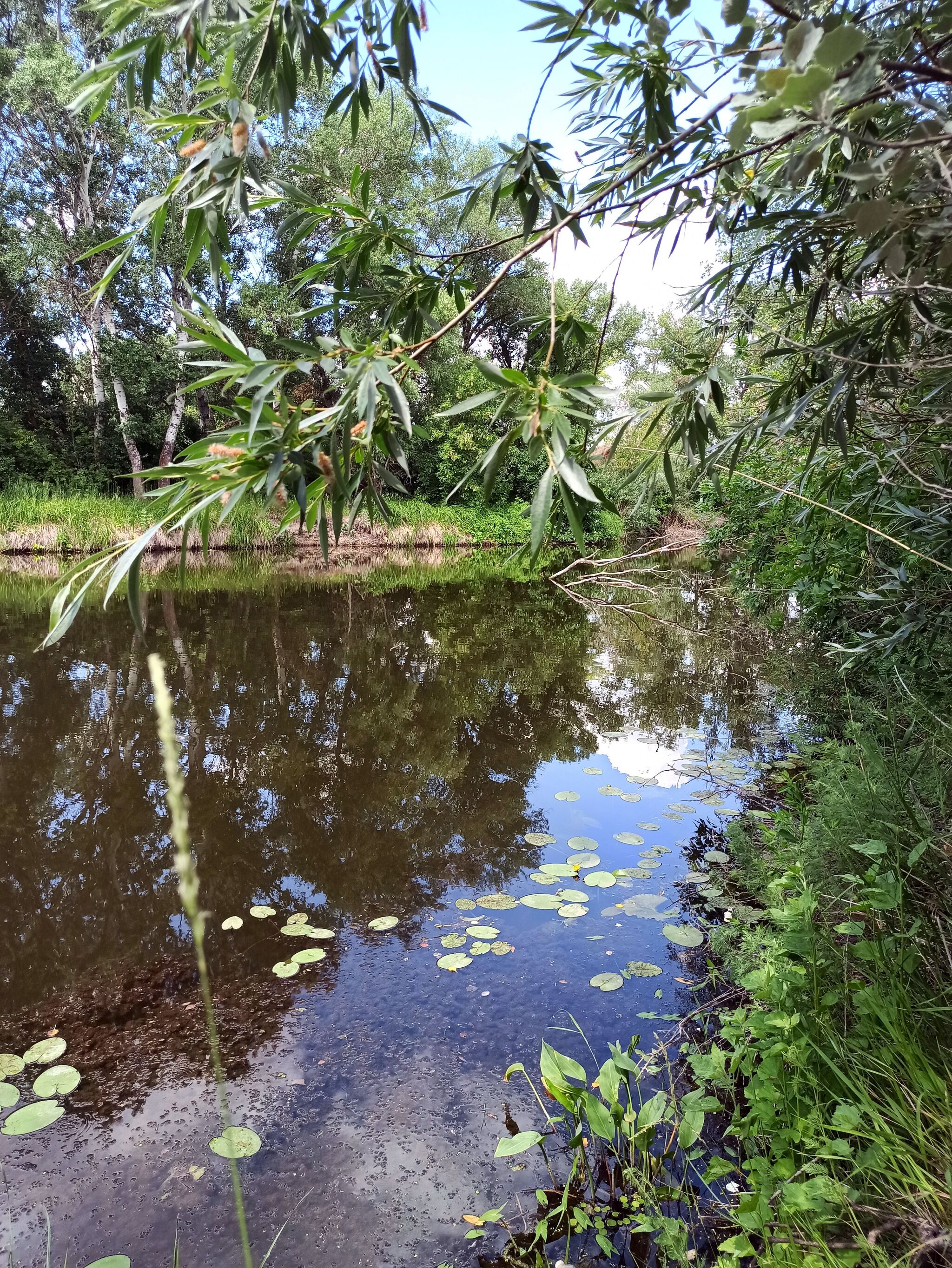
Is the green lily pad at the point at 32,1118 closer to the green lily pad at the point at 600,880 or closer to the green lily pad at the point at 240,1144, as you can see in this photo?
the green lily pad at the point at 240,1144

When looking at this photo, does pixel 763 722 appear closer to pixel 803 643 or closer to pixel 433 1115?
pixel 803 643

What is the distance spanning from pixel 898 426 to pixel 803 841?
4.89 feet

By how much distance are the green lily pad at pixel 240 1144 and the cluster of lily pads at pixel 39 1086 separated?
1.62ft

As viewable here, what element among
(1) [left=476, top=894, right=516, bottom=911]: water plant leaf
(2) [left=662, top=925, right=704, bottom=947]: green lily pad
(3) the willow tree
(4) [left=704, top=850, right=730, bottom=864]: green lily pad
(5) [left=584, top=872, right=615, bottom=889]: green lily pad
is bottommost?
(1) [left=476, top=894, right=516, bottom=911]: water plant leaf

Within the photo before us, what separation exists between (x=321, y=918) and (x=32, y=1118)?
121 centimetres

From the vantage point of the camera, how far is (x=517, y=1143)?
5.81 feet

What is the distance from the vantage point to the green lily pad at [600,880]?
128 inches

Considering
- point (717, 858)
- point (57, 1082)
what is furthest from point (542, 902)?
point (57, 1082)

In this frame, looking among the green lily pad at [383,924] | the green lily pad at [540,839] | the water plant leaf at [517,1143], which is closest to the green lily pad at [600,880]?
the green lily pad at [540,839]

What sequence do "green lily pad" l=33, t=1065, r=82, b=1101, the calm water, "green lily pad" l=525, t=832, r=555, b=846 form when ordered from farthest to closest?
"green lily pad" l=525, t=832, r=555, b=846 → "green lily pad" l=33, t=1065, r=82, b=1101 → the calm water

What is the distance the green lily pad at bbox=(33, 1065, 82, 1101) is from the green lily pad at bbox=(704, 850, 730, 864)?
105 inches

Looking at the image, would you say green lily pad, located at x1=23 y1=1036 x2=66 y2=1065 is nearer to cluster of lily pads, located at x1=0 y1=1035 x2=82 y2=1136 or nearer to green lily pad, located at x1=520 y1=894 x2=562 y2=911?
cluster of lily pads, located at x1=0 y1=1035 x2=82 y2=1136

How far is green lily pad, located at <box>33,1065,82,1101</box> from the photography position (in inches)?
82.8

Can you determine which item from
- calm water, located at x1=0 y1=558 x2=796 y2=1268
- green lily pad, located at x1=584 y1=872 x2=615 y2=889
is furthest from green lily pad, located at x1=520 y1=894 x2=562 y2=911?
green lily pad, located at x1=584 y1=872 x2=615 y2=889
